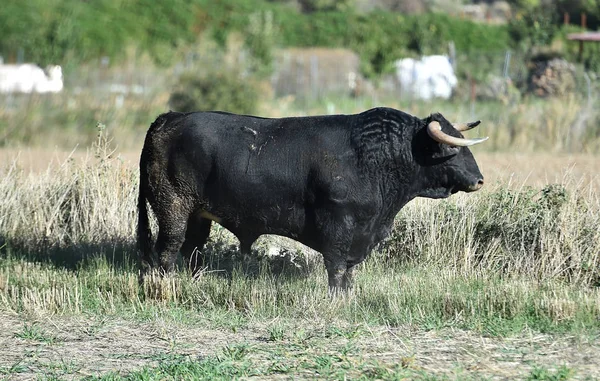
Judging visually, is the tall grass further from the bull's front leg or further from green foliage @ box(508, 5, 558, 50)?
the bull's front leg

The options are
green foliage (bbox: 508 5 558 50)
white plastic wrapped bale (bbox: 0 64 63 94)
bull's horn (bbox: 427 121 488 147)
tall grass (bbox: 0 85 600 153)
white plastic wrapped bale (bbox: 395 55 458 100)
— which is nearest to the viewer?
bull's horn (bbox: 427 121 488 147)

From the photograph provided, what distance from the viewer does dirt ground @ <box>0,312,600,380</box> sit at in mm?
7195

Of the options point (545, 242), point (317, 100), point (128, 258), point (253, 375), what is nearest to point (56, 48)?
point (317, 100)

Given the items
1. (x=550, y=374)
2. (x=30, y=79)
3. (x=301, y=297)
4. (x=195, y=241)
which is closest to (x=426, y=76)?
(x=30, y=79)

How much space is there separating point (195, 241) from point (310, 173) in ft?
6.02

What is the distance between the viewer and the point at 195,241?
10.9 m

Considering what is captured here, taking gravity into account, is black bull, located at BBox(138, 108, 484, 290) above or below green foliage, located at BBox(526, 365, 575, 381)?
above

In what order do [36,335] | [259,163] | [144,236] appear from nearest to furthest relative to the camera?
1. [36,335]
2. [259,163]
3. [144,236]

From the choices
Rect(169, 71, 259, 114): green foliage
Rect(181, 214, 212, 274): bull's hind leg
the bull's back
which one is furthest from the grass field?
Rect(169, 71, 259, 114): green foliage

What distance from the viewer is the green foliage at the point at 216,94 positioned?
27.9 metres

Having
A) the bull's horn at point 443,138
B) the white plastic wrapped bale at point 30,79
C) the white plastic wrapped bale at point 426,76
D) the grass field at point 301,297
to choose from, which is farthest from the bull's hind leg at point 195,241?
the white plastic wrapped bale at point 426,76

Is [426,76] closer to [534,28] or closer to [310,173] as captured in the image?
[534,28]

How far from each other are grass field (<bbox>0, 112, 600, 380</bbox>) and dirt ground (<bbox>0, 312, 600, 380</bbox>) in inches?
0.7

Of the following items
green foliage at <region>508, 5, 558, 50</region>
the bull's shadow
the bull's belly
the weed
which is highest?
green foliage at <region>508, 5, 558, 50</region>
